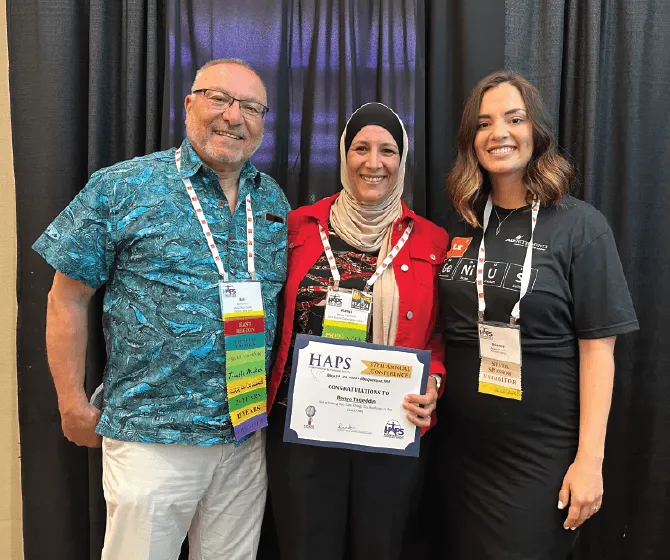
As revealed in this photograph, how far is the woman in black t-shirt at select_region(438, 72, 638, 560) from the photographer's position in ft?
4.61

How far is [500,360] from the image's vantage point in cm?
148

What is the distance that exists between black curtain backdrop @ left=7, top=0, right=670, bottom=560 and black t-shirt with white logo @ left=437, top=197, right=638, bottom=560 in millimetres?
632

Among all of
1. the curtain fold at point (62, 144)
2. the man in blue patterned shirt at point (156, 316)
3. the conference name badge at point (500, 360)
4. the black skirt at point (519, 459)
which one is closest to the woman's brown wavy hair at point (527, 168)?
the conference name badge at point (500, 360)

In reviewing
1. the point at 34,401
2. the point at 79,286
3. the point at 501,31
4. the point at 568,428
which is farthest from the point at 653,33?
the point at 34,401

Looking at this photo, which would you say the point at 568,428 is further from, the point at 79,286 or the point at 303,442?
the point at 79,286

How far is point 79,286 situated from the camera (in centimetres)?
148

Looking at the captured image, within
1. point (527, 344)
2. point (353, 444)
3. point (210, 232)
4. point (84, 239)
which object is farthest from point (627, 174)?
point (84, 239)

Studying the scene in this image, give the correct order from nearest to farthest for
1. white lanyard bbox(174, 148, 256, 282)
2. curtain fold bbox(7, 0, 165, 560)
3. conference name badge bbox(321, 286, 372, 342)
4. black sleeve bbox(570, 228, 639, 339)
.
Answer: black sleeve bbox(570, 228, 639, 339) → white lanyard bbox(174, 148, 256, 282) → conference name badge bbox(321, 286, 372, 342) → curtain fold bbox(7, 0, 165, 560)

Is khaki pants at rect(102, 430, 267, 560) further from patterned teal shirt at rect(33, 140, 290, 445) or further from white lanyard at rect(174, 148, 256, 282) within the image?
white lanyard at rect(174, 148, 256, 282)

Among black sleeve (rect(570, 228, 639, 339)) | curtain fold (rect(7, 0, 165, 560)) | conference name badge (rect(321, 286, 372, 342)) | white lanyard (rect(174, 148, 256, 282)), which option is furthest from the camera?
curtain fold (rect(7, 0, 165, 560))

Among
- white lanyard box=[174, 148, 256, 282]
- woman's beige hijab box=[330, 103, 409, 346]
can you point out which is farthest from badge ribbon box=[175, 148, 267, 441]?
woman's beige hijab box=[330, 103, 409, 346]

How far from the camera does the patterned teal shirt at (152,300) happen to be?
4.70ft

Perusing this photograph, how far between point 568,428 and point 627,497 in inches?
39.3

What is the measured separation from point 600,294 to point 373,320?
0.67m
